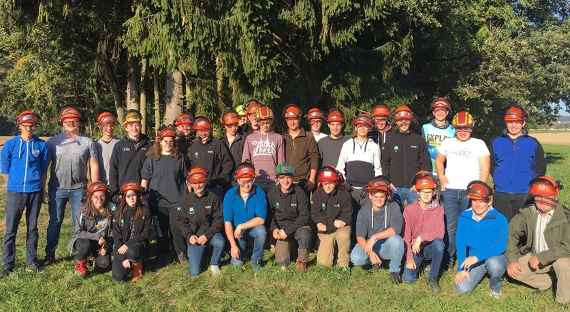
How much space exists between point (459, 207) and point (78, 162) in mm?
4932

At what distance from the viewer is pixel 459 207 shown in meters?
5.98

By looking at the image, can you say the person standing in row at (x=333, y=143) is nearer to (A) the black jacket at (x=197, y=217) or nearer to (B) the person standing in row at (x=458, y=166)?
(B) the person standing in row at (x=458, y=166)

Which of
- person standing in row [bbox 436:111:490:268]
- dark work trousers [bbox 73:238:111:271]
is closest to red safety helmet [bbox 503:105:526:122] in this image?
person standing in row [bbox 436:111:490:268]

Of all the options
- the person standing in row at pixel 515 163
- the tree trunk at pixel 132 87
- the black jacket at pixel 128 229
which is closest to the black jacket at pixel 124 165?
the black jacket at pixel 128 229

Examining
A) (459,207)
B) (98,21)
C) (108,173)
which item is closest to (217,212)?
(108,173)

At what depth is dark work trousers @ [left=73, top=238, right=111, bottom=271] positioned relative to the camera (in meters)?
5.84

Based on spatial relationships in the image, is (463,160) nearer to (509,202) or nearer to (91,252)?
(509,202)

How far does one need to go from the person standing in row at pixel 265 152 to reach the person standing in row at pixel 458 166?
215 cm

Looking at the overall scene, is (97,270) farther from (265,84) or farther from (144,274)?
(265,84)

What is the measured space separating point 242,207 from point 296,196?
723mm

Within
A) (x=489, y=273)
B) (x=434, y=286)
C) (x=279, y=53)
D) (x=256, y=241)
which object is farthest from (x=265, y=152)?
(x=279, y=53)

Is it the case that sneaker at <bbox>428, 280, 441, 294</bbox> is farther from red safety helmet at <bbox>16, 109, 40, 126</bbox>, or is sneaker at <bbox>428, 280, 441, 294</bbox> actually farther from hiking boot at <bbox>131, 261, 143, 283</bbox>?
red safety helmet at <bbox>16, 109, 40, 126</bbox>

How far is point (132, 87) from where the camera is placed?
48.6 ft

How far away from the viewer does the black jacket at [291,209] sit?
617cm
